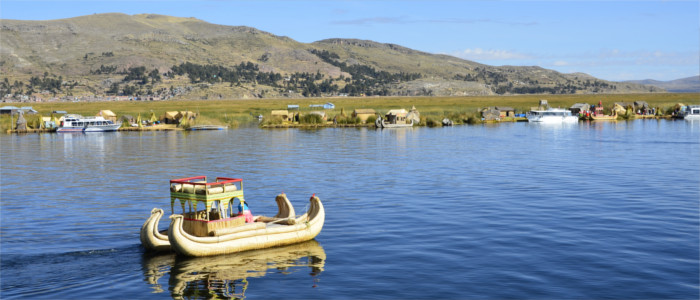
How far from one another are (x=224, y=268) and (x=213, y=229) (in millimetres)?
2237

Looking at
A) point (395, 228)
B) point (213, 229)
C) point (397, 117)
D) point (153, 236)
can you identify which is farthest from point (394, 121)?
point (153, 236)

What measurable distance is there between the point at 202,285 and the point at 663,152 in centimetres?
5428

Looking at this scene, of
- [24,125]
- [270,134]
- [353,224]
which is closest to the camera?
[353,224]

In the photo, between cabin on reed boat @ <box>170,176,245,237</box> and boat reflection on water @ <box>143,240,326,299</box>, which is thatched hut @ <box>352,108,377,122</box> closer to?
boat reflection on water @ <box>143,240,326,299</box>

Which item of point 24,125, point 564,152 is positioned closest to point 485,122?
point 564,152

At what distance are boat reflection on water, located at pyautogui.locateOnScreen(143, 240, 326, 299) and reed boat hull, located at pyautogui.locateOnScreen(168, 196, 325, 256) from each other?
0.87 ft

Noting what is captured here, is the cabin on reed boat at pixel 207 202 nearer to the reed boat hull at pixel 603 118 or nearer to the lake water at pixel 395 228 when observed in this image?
the lake water at pixel 395 228

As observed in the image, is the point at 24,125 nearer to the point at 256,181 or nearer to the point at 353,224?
the point at 256,181

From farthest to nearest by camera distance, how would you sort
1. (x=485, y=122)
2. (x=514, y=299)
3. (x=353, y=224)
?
(x=485, y=122) → (x=353, y=224) → (x=514, y=299)

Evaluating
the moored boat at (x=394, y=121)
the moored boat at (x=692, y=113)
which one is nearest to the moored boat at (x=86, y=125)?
the moored boat at (x=394, y=121)

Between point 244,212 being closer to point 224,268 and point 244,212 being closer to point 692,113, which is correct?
point 224,268

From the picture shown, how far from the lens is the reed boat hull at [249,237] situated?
23922 millimetres

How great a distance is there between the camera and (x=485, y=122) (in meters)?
128

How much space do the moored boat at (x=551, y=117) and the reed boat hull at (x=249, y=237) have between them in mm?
105052
